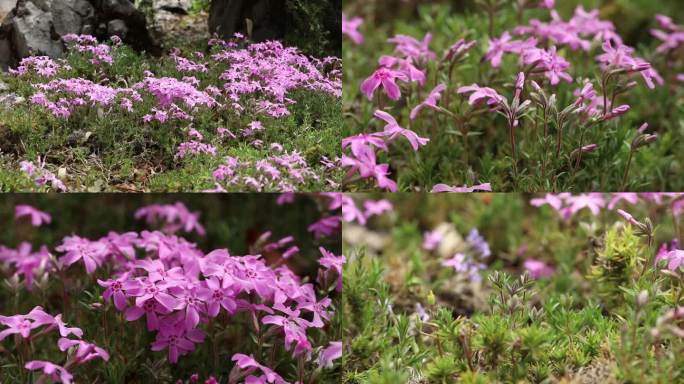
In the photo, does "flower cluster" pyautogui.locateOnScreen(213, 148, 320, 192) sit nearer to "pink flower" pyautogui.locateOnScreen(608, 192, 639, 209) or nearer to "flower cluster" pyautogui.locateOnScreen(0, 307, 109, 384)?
"flower cluster" pyautogui.locateOnScreen(0, 307, 109, 384)

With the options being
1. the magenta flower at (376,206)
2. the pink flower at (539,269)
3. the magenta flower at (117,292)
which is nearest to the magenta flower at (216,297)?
the magenta flower at (117,292)

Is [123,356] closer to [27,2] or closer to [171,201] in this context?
[171,201]

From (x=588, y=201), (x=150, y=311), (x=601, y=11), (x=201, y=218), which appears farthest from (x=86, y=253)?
(x=601, y=11)

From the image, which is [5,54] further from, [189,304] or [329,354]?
[329,354]

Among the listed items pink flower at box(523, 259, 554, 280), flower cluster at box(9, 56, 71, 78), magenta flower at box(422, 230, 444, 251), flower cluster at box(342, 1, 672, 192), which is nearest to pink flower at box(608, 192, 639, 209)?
flower cluster at box(342, 1, 672, 192)

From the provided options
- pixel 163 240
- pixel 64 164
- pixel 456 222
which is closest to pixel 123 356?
pixel 163 240

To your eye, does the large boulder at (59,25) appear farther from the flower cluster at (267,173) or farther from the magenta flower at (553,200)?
the magenta flower at (553,200)
